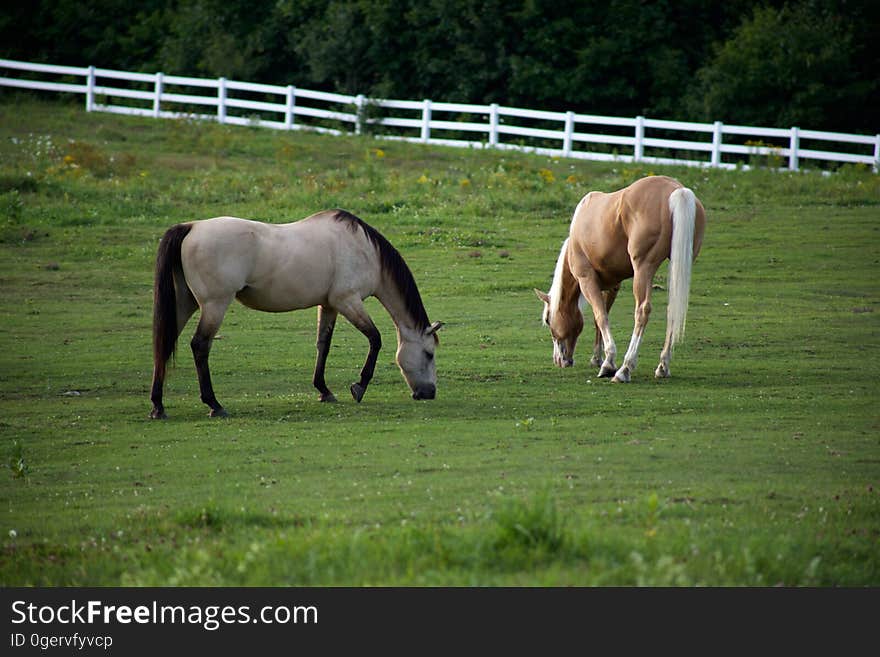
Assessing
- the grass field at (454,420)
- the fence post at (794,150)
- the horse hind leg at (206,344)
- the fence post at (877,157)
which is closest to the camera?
the grass field at (454,420)

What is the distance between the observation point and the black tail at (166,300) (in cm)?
1062

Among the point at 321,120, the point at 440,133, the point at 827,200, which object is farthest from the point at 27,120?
the point at 827,200

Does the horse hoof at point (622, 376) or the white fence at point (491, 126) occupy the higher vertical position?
the white fence at point (491, 126)

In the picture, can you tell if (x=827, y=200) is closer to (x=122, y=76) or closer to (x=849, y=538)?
(x=849, y=538)

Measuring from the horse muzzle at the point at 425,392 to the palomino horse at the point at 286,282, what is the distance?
0.01m

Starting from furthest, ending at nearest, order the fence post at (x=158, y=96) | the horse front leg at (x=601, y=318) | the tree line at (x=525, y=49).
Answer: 1. the fence post at (x=158, y=96)
2. the tree line at (x=525, y=49)
3. the horse front leg at (x=601, y=318)

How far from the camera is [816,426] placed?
9.84 meters

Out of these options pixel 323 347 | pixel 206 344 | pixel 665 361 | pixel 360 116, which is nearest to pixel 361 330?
pixel 323 347

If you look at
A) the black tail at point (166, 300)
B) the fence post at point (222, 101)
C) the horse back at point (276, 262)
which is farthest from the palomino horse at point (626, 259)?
the fence post at point (222, 101)

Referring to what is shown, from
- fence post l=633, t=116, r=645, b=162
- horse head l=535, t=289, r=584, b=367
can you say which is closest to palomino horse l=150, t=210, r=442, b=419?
horse head l=535, t=289, r=584, b=367

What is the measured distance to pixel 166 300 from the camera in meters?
10.6

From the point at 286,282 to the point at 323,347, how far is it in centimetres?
86

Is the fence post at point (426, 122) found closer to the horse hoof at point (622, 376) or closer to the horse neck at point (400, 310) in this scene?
the horse hoof at point (622, 376)

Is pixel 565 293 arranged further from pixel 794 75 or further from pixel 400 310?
pixel 794 75
